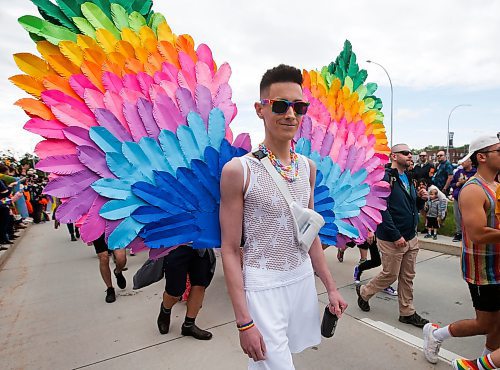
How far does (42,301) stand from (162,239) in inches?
150

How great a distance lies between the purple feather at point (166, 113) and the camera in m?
1.66

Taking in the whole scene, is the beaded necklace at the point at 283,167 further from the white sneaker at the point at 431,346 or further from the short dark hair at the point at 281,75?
the white sneaker at the point at 431,346

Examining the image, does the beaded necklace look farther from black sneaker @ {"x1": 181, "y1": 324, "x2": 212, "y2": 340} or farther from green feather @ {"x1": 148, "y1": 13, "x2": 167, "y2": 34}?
black sneaker @ {"x1": 181, "y1": 324, "x2": 212, "y2": 340}

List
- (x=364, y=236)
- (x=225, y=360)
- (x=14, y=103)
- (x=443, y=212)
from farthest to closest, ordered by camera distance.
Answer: (x=443, y=212) → (x=225, y=360) → (x=364, y=236) → (x=14, y=103)

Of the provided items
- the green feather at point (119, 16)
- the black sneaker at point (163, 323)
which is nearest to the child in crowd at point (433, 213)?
the black sneaker at point (163, 323)

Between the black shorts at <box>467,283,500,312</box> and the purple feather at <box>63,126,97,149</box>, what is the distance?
94.8 inches

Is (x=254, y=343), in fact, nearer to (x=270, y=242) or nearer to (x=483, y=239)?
(x=270, y=242)

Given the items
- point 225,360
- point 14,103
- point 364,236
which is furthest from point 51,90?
point 225,360

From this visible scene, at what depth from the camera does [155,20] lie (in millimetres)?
1845

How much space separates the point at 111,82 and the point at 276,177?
2.93 ft

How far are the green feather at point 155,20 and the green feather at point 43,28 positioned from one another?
0.45 metres

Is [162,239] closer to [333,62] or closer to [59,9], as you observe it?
[59,9]

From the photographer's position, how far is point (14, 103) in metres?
1.38

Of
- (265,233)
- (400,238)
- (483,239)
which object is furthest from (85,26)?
(400,238)
